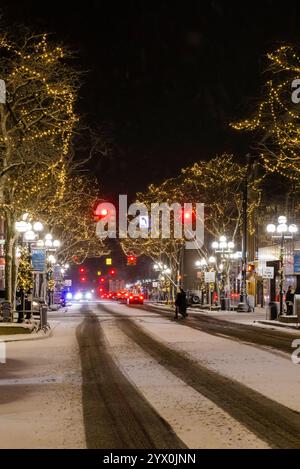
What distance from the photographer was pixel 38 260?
3212 centimetres

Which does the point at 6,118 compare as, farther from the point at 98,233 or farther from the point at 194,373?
the point at 98,233

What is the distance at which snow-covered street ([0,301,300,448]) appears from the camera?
364 inches

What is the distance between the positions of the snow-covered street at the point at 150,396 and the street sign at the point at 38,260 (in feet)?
30.1

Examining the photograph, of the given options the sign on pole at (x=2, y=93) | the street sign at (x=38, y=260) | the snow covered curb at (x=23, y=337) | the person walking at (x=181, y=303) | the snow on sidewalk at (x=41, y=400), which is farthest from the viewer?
the person walking at (x=181, y=303)

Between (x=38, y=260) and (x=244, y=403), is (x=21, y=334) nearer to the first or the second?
(x=38, y=260)

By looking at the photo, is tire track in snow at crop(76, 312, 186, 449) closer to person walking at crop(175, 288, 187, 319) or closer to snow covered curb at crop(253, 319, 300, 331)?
snow covered curb at crop(253, 319, 300, 331)

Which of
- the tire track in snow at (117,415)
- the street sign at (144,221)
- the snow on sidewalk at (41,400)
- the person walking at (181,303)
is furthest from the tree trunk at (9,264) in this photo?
the street sign at (144,221)

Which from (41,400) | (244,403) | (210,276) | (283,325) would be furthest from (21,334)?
(210,276)

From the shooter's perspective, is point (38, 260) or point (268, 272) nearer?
point (38, 260)

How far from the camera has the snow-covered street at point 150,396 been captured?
925 cm

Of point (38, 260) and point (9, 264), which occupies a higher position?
point (38, 260)

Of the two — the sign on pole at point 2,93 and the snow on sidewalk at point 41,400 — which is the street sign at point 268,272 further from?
the snow on sidewalk at point 41,400

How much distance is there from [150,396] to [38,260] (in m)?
20.2

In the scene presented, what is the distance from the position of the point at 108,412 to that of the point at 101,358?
8.14 m
